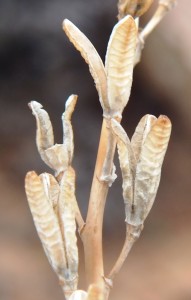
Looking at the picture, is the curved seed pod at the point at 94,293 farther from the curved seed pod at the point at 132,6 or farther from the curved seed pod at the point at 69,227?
the curved seed pod at the point at 132,6

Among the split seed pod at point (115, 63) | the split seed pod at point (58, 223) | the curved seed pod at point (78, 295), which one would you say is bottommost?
the curved seed pod at point (78, 295)

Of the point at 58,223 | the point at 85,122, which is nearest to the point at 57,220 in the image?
the point at 58,223

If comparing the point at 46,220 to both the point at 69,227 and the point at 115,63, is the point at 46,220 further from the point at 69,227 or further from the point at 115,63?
the point at 115,63

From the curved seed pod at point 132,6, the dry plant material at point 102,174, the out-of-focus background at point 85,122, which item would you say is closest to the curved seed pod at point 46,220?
the dry plant material at point 102,174

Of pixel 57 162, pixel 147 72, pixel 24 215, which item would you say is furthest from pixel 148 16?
pixel 57 162

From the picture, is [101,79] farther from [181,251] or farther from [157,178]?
[181,251]

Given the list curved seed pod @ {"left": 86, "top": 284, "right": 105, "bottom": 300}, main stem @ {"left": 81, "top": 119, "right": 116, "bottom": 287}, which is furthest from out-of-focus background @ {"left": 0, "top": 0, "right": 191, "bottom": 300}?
curved seed pod @ {"left": 86, "top": 284, "right": 105, "bottom": 300}
